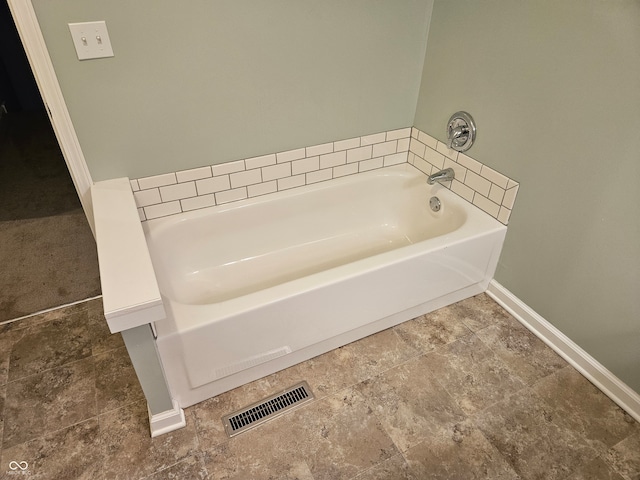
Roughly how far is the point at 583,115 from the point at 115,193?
177 centimetres

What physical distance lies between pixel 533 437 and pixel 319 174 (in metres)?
1.46

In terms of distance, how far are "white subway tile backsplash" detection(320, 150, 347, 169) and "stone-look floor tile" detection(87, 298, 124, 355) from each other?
4.14 ft

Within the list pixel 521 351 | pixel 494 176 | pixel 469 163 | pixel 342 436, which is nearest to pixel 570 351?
pixel 521 351

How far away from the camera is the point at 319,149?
2.08 metres

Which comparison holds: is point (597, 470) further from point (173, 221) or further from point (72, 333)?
point (72, 333)

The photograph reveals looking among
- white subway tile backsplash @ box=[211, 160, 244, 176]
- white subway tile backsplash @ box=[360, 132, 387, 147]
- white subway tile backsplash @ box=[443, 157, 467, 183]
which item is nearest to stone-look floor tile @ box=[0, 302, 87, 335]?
white subway tile backsplash @ box=[211, 160, 244, 176]

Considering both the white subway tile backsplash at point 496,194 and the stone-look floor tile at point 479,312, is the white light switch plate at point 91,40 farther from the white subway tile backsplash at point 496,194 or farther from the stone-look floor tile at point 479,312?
the stone-look floor tile at point 479,312

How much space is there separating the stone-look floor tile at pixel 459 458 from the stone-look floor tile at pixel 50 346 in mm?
1403

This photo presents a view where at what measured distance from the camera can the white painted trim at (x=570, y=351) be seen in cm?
156

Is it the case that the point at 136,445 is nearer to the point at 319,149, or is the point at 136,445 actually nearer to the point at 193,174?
the point at 193,174

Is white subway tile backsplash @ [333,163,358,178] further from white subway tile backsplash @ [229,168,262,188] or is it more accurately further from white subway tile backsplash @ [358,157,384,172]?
white subway tile backsplash @ [229,168,262,188]

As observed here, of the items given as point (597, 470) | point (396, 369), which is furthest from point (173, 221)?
point (597, 470)

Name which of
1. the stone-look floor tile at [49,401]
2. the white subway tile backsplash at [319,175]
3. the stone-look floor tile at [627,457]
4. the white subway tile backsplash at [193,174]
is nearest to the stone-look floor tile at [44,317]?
the stone-look floor tile at [49,401]

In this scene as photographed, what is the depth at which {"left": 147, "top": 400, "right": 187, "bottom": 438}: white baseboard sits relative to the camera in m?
1.45
